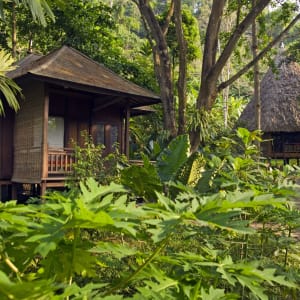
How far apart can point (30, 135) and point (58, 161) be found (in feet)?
4.85

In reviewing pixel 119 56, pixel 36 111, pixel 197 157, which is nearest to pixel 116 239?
pixel 197 157

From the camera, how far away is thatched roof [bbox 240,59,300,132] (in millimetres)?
24188

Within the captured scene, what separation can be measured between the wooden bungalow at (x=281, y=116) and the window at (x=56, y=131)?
13678mm

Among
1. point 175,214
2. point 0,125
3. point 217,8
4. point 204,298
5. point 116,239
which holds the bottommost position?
point 116,239

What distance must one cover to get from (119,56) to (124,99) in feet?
17.9

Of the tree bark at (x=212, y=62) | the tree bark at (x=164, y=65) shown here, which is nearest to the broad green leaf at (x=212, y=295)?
the tree bark at (x=212, y=62)

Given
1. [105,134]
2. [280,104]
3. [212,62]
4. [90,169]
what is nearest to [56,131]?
[105,134]

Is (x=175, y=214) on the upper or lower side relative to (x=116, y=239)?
upper

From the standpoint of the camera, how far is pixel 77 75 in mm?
10883

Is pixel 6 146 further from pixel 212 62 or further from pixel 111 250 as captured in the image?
pixel 111 250

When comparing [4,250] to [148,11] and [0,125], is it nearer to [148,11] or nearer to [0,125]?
[148,11]

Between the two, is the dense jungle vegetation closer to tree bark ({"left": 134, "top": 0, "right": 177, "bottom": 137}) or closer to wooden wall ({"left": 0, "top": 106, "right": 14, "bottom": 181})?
tree bark ({"left": 134, "top": 0, "right": 177, "bottom": 137})

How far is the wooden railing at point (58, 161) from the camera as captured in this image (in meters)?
10.5

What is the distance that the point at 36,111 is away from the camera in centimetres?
1133
